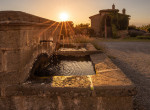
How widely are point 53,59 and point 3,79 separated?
7.76 ft

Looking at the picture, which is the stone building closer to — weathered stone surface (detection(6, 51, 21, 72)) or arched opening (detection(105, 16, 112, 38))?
arched opening (detection(105, 16, 112, 38))

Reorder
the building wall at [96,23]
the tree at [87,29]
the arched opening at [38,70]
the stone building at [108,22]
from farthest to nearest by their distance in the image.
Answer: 1. the building wall at [96,23]
2. the tree at [87,29]
3. the stone building at [108,22]
4. the arched opening at [38,70]

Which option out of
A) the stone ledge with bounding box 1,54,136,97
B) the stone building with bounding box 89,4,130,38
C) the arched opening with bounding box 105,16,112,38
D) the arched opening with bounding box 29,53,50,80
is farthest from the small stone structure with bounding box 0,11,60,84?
the arched opening with bounding box 105,16,112,38

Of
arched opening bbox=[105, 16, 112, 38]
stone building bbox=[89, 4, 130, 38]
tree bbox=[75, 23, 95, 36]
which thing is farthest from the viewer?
arched opening bbox=[105, 16, 112, 38]

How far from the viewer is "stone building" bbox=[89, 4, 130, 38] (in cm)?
2008

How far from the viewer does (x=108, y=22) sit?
21.7 m

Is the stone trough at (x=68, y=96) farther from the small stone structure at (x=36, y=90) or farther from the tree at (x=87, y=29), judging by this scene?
the tree at (x=87, y=29)

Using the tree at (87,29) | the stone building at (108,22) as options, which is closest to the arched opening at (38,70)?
the tree at (87,29)

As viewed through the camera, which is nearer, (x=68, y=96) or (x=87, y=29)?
(x=68, y=96)

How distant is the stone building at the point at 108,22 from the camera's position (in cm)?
2008

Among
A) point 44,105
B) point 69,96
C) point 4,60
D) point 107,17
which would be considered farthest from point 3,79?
point 107,17

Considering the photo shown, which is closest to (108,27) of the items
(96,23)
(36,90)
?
(96,23)

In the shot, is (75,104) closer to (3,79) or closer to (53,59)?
(3,79)

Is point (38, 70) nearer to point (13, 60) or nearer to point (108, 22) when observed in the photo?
point (13, 60)
